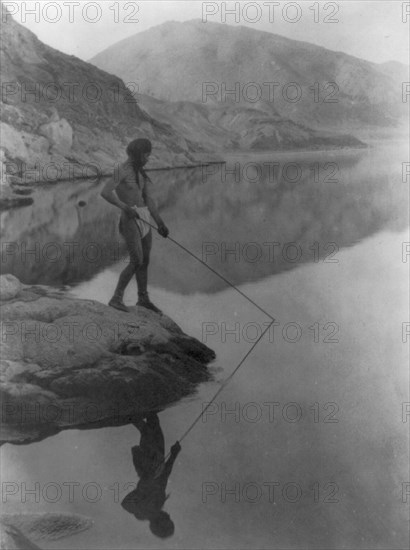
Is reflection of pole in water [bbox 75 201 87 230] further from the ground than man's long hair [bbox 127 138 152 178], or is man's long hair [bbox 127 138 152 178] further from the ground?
man's long hair [bbox 127 138 152 178]

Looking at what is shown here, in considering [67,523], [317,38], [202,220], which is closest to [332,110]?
[317,38]

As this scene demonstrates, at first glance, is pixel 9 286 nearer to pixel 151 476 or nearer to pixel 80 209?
pixel 80 209

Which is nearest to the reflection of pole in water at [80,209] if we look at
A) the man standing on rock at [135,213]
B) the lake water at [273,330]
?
the lake water at [273,330]

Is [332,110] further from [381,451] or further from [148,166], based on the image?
[381,451]

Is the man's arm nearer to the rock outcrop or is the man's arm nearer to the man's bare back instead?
the man's bare back

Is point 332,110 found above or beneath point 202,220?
above

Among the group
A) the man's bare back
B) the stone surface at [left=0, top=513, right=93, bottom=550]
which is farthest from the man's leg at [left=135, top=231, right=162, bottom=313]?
the stone surface at [left=0, top=513, right=93, bottom=550]

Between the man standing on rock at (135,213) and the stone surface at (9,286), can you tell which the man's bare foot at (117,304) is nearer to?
the man standing on rock at (135,213)
